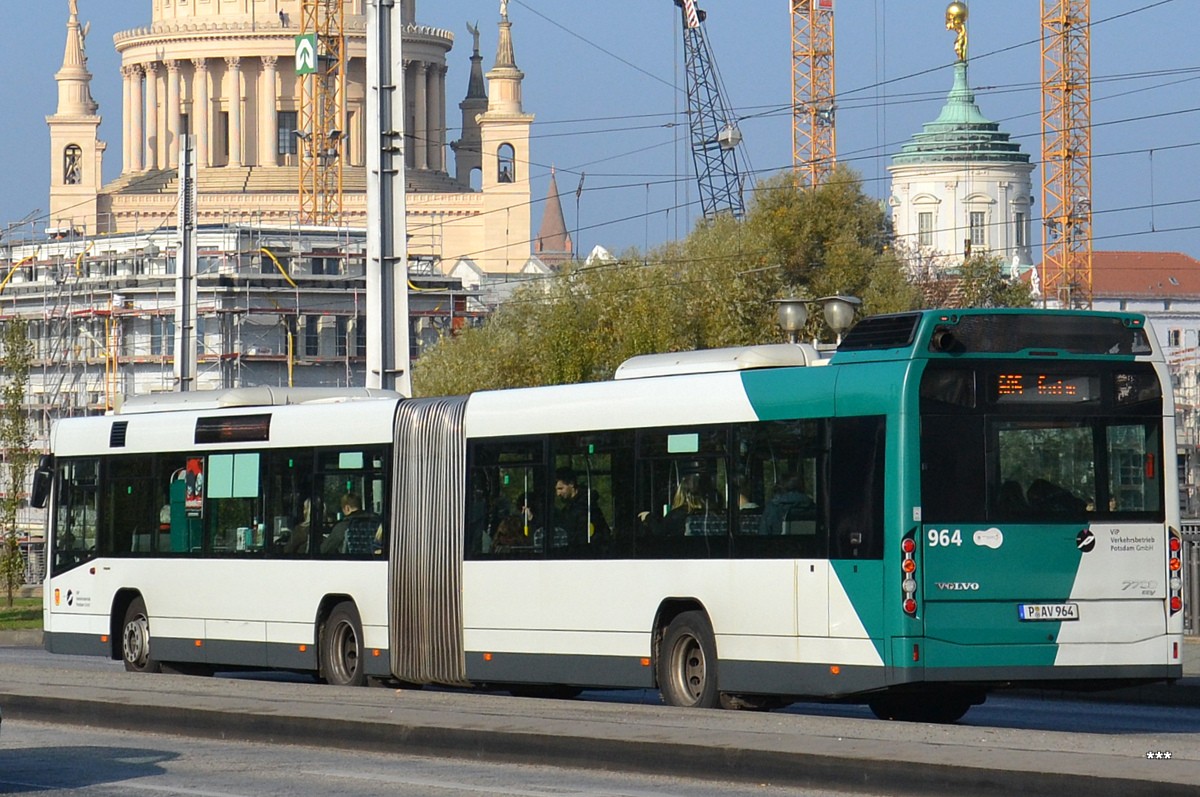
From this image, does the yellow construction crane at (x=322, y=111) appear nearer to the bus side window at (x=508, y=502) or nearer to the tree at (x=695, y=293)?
the tree at (x=695, y=293)

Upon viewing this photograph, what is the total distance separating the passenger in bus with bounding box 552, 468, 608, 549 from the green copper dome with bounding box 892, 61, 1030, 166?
Answer: 533ft

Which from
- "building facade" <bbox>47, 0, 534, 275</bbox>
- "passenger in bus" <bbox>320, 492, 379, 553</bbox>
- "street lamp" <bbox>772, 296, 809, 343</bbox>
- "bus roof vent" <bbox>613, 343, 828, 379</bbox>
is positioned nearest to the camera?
"bus roof vent" <bbox>613, 343, 828, 379</bbox>

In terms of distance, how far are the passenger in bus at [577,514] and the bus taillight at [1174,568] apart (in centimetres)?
474

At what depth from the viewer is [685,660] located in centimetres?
1844

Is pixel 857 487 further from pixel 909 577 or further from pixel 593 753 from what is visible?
pixel 593 753

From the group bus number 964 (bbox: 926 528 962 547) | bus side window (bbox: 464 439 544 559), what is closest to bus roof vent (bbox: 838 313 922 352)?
bus number 964 (bbox: 926 528 962 547)

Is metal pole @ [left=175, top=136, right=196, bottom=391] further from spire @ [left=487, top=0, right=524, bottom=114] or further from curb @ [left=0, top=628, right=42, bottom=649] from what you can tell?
spire @ [left=487, top=0, right=524, bottom=114]

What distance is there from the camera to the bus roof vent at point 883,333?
16.5 meters

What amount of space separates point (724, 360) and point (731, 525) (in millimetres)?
1345

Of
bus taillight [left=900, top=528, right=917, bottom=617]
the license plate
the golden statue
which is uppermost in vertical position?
the golden statue

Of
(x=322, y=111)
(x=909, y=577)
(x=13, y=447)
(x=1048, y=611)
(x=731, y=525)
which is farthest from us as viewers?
(x=322, y=111)

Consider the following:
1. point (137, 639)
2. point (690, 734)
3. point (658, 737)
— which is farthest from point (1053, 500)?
point (137, 639)

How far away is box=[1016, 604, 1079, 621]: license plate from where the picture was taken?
16.3 metres

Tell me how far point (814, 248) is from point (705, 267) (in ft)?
24.6
